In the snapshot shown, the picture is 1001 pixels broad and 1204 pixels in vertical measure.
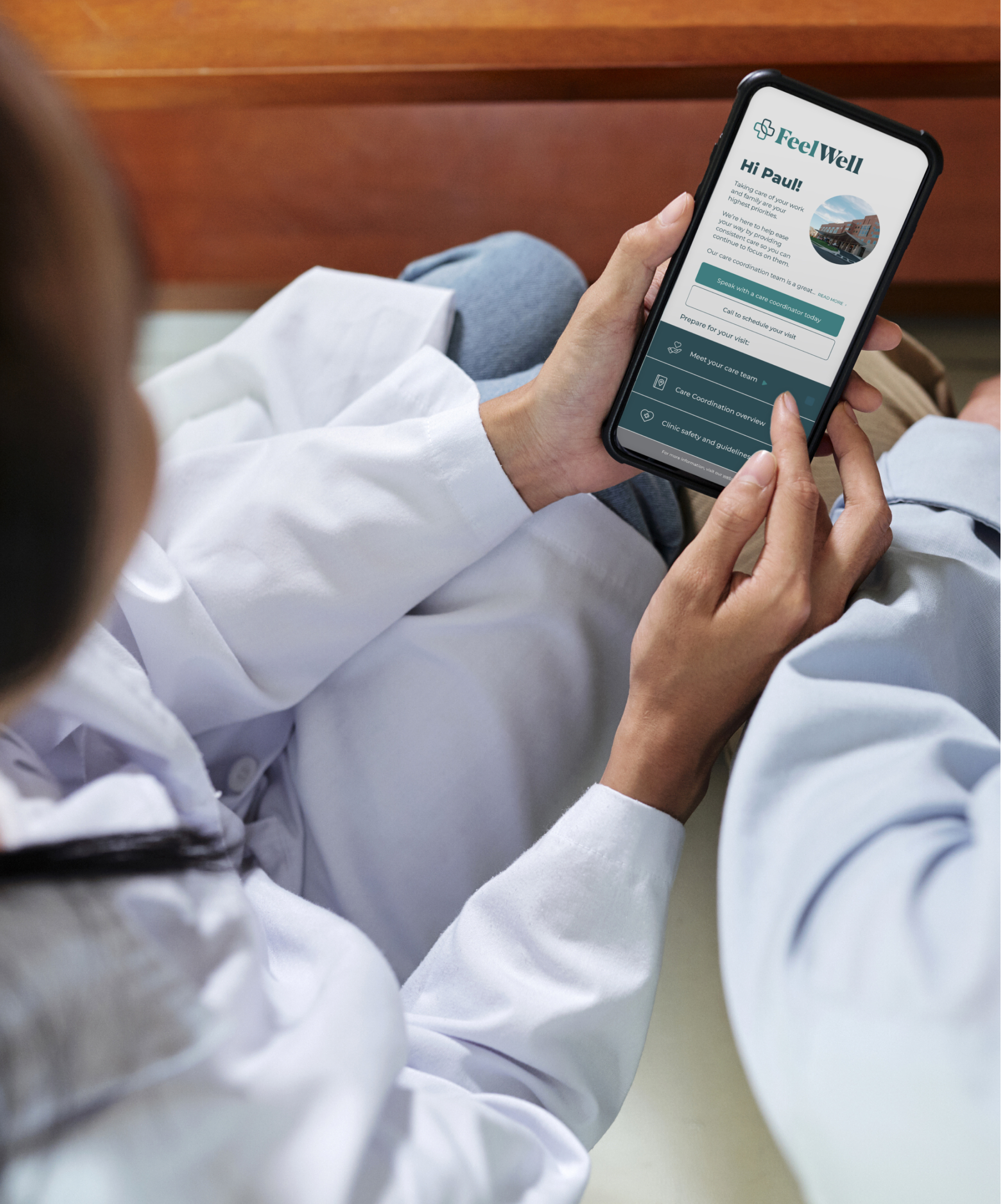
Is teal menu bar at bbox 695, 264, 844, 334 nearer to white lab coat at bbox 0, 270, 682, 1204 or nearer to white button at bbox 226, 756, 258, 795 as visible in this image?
white lab coat at bbox 0, 270, 682, 1204

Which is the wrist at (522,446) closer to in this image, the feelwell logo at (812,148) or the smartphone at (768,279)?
the smartphone at (768,279)

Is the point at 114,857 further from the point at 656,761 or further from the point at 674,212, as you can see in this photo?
the point at 674,212

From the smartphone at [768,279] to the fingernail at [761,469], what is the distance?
45mm

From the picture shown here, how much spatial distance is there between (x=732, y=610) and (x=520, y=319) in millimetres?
303

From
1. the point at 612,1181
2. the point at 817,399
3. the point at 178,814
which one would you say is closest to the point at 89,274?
the point at 178,814

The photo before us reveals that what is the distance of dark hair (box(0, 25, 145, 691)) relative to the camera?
8.2 inches

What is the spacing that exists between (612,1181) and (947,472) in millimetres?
403

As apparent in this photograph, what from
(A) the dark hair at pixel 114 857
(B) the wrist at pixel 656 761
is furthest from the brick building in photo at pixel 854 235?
(A) the dark hair at pixel 114 857

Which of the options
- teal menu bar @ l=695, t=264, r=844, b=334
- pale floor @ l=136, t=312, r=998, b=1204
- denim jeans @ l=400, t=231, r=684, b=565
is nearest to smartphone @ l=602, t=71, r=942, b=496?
teal menu bar @ l=695, t=264, r=844, b=334

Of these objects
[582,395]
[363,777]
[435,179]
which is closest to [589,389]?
[582,395]

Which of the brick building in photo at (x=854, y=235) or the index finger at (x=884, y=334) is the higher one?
the brick building in photo at (x=854, y=235)

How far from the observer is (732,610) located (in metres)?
0.40

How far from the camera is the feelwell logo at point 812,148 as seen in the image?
0.42m

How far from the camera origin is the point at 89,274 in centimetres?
23
